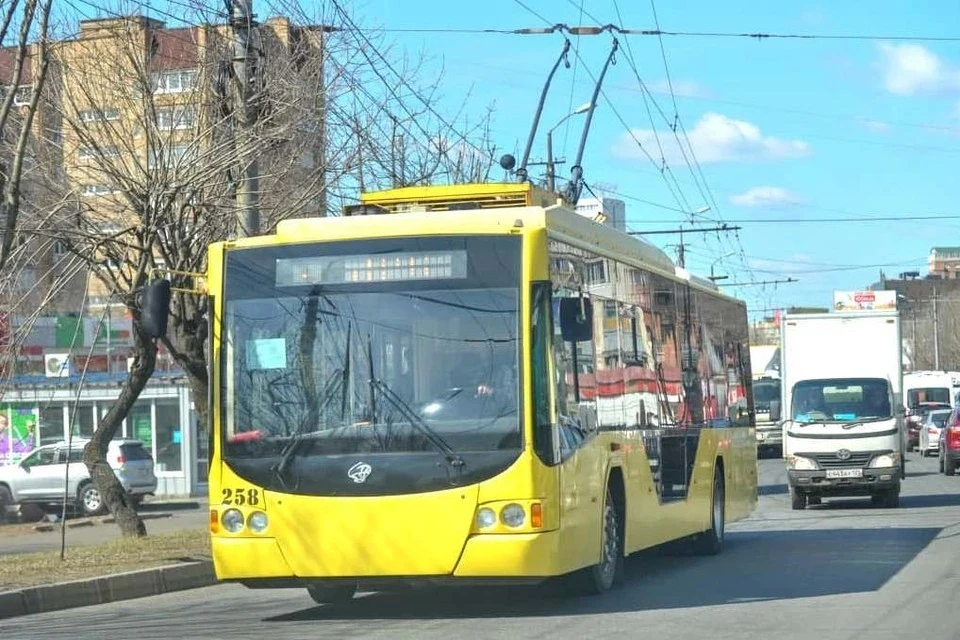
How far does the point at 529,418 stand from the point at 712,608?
235 cm

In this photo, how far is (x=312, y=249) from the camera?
461 inches

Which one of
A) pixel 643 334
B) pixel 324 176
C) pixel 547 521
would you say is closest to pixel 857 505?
pixel 324 176

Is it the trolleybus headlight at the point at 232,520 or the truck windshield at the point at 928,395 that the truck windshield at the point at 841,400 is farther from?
the truck windshield at the point at 928,395

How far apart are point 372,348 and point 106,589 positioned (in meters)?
4.46

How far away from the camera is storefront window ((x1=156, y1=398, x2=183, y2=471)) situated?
1451 inches

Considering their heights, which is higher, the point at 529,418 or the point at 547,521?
the point at 529,418

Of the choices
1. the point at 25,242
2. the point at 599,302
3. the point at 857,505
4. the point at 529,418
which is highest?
the point at 25,242

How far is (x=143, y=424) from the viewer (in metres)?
37.2

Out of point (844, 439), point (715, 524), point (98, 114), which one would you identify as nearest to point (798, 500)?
point (844, 439)

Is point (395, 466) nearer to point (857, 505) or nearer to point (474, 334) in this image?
point (474, 334)

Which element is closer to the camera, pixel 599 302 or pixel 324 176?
pixel 599 302

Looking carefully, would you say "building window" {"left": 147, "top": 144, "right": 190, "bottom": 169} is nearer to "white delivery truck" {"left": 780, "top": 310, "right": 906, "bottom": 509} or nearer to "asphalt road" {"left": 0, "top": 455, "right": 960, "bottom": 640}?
"asphalt road" {"left": 0, "top": 455, "right": 960, "bottom": 640}

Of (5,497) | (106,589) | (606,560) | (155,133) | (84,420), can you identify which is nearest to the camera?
(606,560)

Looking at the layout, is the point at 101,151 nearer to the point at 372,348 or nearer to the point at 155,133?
the point at 155,133
